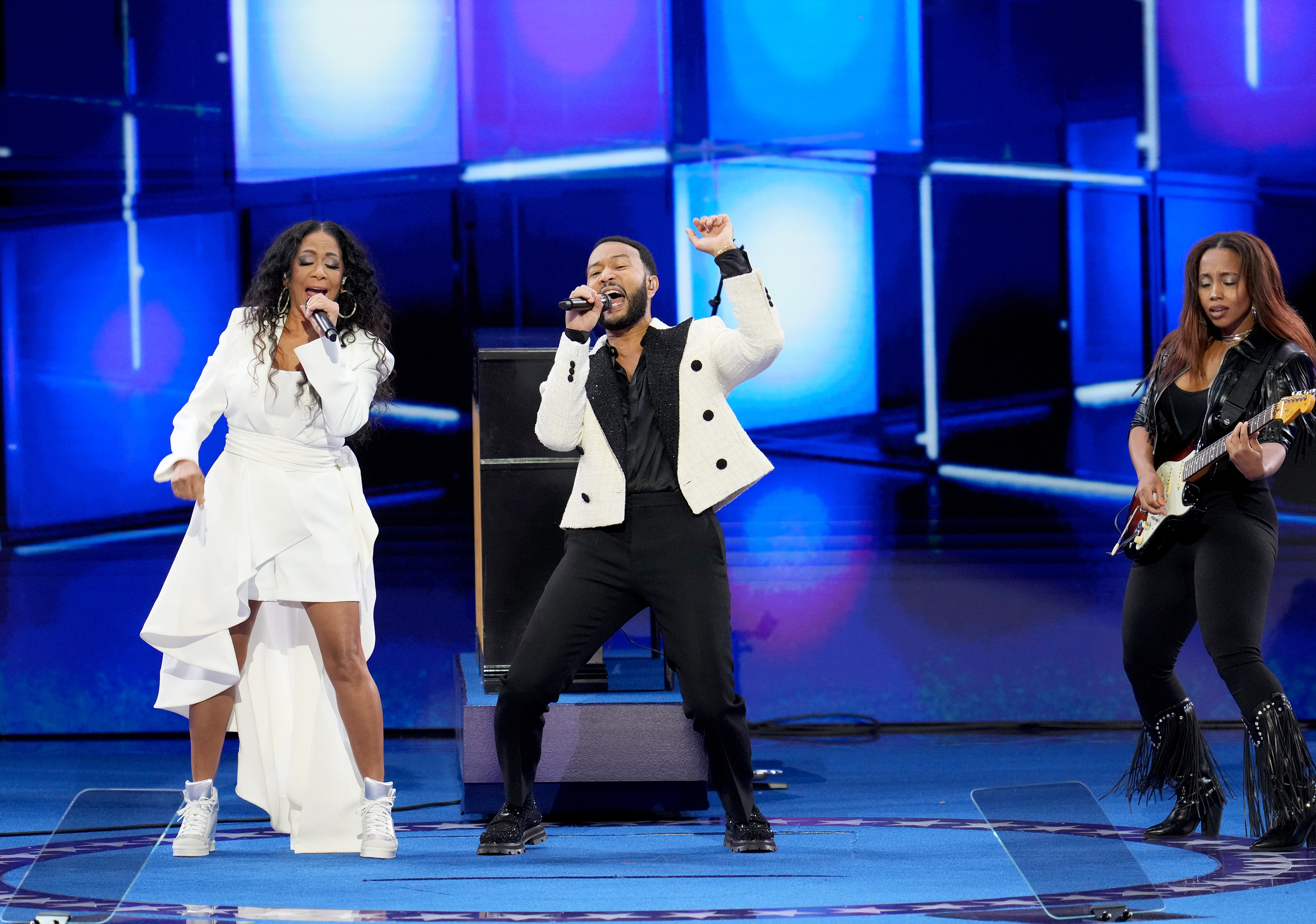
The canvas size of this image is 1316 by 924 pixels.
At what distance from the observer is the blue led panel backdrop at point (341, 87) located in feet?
19.5

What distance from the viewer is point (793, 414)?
19.9 ft

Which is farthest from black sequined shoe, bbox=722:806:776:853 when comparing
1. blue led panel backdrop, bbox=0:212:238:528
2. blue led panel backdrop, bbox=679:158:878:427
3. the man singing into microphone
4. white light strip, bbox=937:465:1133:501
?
blue led panel backdrop, bbox=0:212:238:528

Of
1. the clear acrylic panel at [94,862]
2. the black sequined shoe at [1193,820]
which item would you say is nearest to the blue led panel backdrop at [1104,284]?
the black sequined shoe at [1193,820]

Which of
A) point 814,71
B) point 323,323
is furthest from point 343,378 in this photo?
point 814,71

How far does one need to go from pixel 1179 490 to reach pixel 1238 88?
3.07m

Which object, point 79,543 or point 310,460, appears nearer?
point 310,460

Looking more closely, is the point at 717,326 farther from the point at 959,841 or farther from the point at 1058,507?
the point at 1058,507

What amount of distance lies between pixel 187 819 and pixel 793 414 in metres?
3.24

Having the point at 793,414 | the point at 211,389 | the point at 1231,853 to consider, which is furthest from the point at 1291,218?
the point at 211,389

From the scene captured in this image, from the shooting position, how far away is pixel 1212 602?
368 cm

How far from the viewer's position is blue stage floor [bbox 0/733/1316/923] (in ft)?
9.78

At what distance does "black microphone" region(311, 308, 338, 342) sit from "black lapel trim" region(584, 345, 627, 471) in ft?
2.23

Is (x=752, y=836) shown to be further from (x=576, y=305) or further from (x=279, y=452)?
(x=279, y=452)

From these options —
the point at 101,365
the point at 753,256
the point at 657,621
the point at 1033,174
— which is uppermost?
the point at 1033,174
